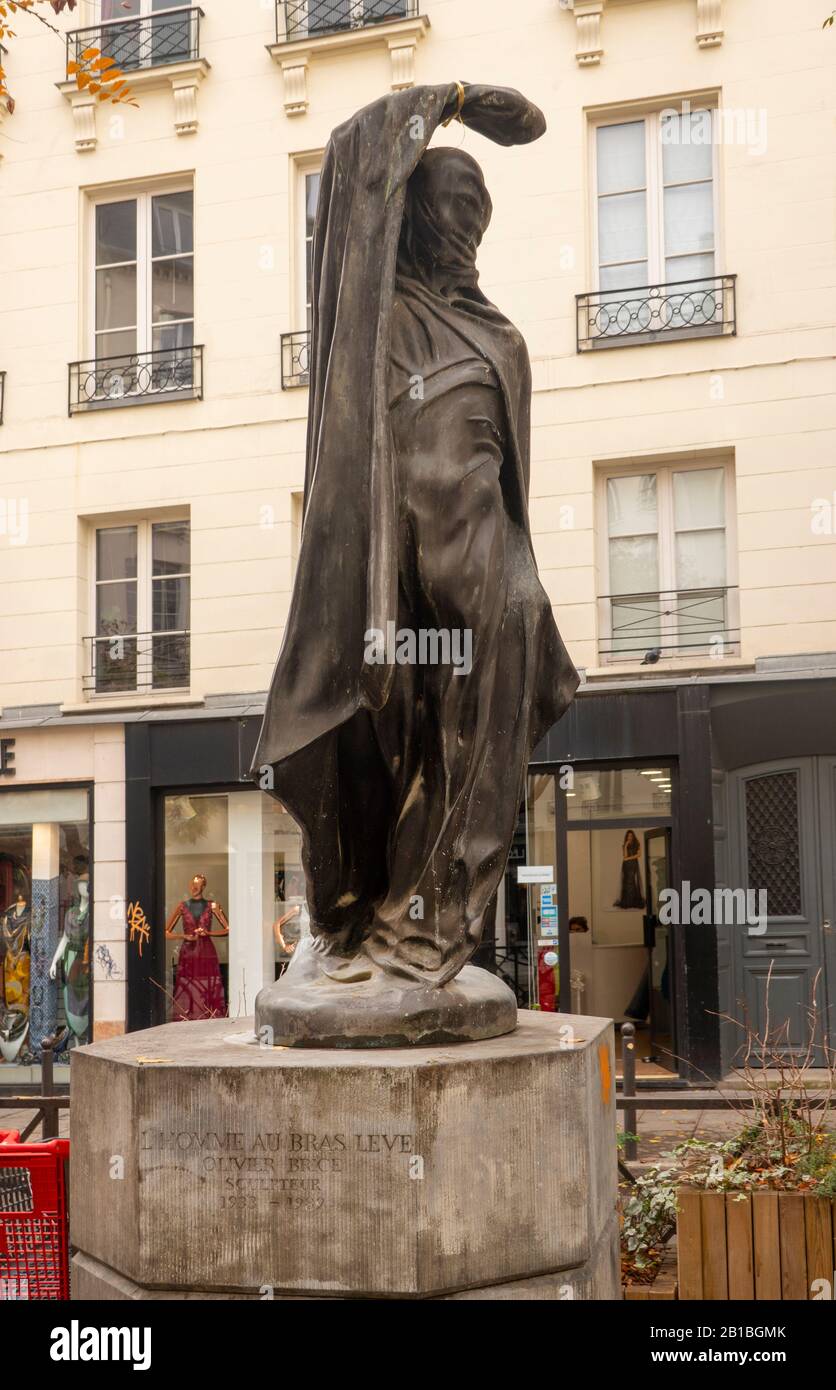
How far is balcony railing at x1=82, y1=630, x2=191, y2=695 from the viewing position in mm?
16438

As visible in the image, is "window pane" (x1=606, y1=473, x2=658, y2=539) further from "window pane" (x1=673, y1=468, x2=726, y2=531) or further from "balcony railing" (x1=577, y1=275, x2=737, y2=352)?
"balcony railing" (x1=577, y1=275, x2=737, y2=352)

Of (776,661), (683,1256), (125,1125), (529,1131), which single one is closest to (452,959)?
(529,1131)

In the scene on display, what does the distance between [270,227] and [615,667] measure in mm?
6114

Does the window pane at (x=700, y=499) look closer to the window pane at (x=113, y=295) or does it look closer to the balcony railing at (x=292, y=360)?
the balcony railing at (x=292, y=360)

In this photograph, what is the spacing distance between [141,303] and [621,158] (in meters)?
5.45

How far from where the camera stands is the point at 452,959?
3977 mm

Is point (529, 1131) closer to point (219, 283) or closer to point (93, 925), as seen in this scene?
point (93, 925)

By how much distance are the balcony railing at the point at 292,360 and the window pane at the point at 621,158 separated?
3487mm

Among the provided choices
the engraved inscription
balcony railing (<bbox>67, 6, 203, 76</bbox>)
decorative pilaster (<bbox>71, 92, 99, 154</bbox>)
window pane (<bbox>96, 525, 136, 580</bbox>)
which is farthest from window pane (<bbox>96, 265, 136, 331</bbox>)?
the engraved inscription

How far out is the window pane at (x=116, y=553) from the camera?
55.4ft

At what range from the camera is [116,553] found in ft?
55.7

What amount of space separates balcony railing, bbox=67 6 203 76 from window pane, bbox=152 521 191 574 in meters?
5.10

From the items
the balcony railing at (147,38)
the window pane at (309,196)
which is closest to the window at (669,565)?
the window pane at (309,196)

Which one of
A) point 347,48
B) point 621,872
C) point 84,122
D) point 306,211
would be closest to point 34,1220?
point 621,872
